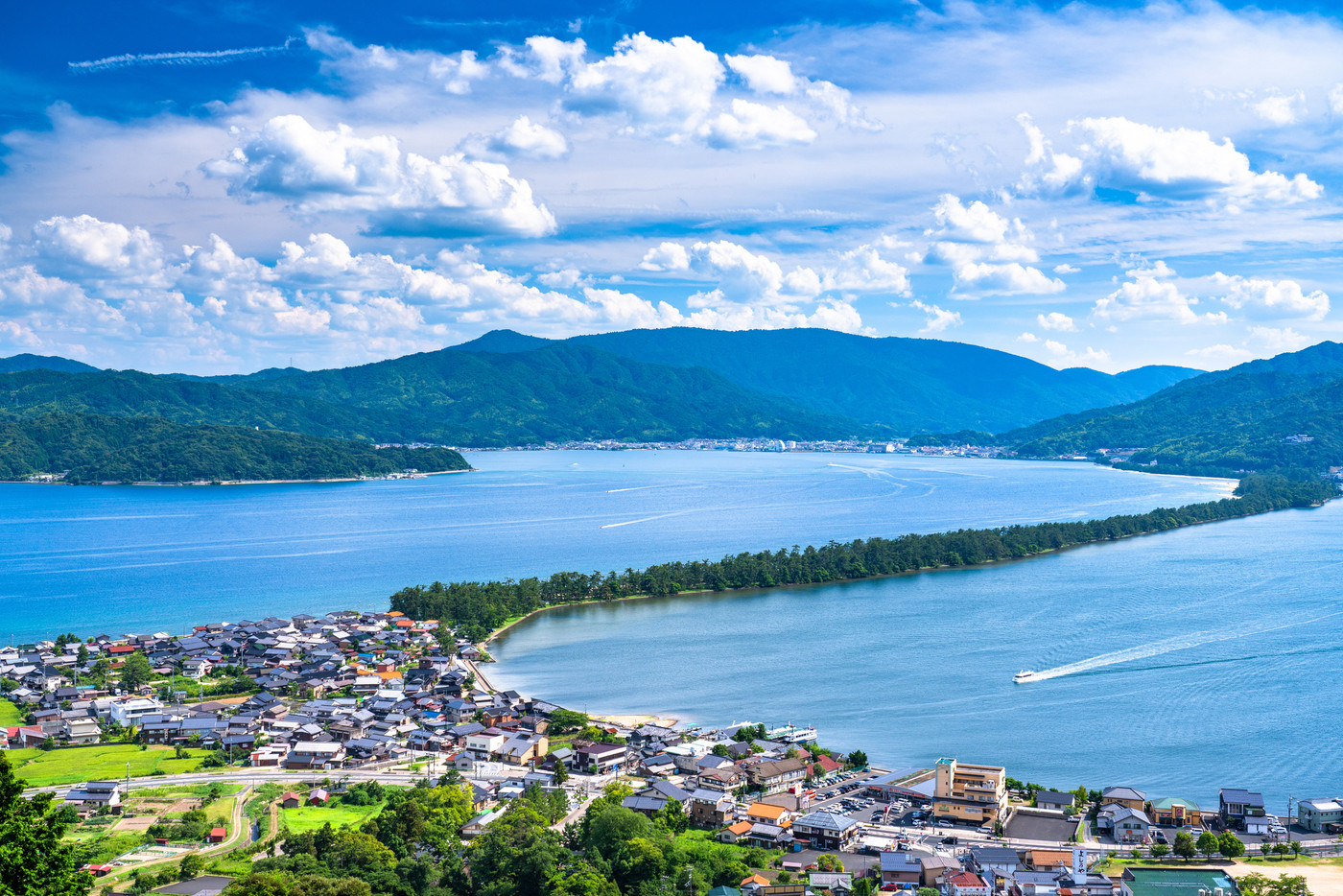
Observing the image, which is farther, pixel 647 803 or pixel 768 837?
pixel 647 803

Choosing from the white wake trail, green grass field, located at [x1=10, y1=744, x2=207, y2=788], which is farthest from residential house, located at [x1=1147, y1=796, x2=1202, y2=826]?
green grass field, located at [x1=10, y1=744, x2=207, y2=788]

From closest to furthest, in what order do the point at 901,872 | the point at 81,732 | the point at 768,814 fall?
the point at 901,872, the point at 768,814, the point at 81,732

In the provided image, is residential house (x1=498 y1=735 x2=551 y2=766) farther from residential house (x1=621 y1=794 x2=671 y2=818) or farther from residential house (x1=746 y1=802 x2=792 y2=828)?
residential house (x1=746 y1=802 x2=792 y2=828)

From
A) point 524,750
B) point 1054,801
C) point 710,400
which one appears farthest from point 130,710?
point 710,400

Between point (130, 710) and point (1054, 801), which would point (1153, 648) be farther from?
point (130, 710)

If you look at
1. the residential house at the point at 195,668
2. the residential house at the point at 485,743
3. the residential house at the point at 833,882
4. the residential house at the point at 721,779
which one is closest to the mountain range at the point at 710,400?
the residential house at the point at 195,668

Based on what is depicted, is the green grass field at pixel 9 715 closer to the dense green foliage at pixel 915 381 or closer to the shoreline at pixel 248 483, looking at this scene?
the shoreline at pixel 248 483

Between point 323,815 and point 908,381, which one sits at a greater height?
point 908,381
